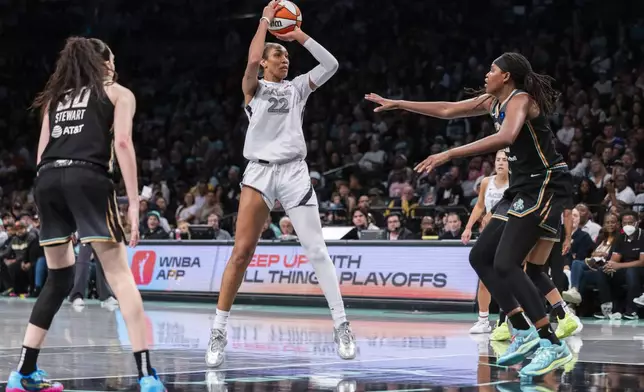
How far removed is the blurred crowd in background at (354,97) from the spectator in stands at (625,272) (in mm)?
559

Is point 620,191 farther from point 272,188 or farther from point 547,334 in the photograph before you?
point 272,188

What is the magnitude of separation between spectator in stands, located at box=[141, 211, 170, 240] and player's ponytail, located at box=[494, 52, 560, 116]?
41.1 ft

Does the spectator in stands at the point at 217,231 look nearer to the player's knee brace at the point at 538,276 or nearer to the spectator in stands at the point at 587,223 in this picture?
the spectator in stands at the point at 587,223

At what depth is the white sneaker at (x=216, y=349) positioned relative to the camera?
7.90 meters

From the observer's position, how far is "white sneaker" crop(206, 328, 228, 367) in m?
7.90

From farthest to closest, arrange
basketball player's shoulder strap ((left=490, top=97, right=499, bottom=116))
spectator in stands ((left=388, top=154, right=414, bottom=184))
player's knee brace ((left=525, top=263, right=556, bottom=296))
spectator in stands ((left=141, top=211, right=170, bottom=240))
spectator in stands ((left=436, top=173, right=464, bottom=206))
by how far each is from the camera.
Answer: spectator in stands ((left=388, top=154, right=414, bottom=184))
spectator in stands ((left=141, top=211, right=170, bottom=240))
spectator in stands ((left=436, top=173, right=464, bottom=206))
player's knee brace ((left=525, top=263, right=556, bottom=296))
basketball player's shoulder strap ((left=490, top=97, right=499, bottom=116))

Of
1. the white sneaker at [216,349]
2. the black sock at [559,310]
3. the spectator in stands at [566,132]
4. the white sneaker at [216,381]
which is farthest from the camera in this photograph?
the spectator in stands at [566,132]

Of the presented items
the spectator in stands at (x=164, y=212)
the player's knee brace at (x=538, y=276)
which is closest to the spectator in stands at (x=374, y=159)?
the spectator in stands at (x=164, y=212)

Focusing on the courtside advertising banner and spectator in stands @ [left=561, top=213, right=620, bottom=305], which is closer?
spectator in stands @ [left=561, top=213, right=620, bottom=305]

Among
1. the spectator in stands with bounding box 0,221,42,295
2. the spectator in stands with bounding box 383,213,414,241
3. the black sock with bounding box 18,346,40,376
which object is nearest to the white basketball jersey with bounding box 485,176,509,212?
the spectator in stands with bounding box 383,213,414,241

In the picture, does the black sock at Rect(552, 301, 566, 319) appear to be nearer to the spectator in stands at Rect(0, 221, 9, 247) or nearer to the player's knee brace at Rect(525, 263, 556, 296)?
the player's knee brace at Rect(525, 263, 556, 296)

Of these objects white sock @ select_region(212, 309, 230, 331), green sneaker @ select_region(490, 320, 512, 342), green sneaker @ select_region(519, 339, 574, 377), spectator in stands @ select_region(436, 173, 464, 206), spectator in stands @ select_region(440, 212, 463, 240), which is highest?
spectator in stands @ select_region(436, 173, 464, 206)

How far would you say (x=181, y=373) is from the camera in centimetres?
755

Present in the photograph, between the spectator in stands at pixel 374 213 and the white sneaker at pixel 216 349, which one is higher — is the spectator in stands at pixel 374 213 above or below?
above
